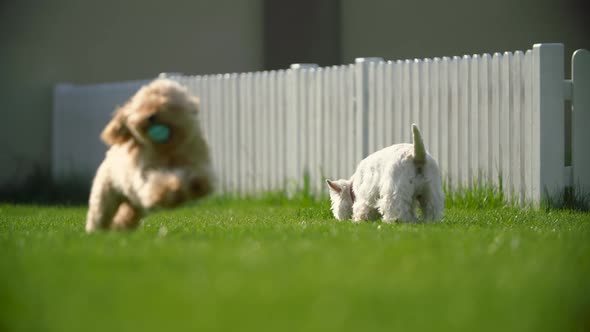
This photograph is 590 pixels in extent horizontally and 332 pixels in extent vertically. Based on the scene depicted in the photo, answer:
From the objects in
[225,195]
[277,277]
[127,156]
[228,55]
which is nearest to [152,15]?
[228,55]

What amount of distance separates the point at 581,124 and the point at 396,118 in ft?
6.72

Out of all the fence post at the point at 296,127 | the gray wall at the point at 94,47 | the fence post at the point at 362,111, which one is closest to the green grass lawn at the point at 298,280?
the fence post at the point at 362,111

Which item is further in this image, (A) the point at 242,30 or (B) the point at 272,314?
(A) the point at 242,30

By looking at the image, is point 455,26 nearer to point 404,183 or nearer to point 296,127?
Result: point 296,127

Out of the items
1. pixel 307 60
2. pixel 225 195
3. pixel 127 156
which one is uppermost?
pixel 307 60

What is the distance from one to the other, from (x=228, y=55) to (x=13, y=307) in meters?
12.9

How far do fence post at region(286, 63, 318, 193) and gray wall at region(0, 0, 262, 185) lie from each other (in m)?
4.47

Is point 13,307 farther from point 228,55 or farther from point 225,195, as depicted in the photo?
point 228,55

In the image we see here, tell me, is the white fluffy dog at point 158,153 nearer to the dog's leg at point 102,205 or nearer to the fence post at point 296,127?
the dog's leg at point 102,205

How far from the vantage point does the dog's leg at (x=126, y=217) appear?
6156mm

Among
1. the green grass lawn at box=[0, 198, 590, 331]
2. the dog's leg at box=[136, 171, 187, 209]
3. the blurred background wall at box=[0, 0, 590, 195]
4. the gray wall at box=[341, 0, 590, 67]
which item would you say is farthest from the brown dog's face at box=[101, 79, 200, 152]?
the gray wall at box=[341, 0, 590, 67]

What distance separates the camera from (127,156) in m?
5.82

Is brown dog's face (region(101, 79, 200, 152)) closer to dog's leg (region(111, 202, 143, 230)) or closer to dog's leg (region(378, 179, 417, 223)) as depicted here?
dog's leg (region(111, 202, 143, 230))

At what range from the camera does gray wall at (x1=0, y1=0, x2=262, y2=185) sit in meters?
13.8
